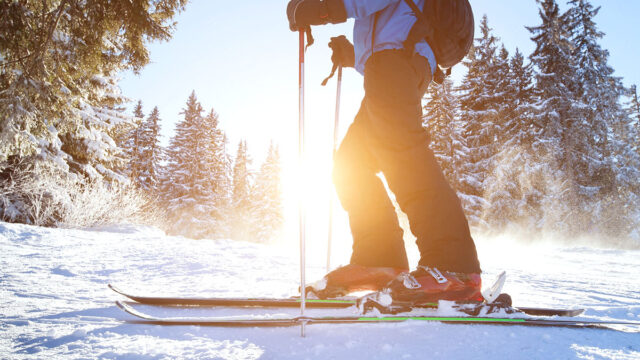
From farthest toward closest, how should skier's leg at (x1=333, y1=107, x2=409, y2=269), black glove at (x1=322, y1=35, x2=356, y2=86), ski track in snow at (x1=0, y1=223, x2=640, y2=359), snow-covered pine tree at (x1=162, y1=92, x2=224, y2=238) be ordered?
1. snow-covered pine tree at (x1=162, y1=92, x2=224, y2=238)
2. black glove at (x1=322, y1=35, x2=356, y2=86)
3. skier's leg at (x1=333, y1=107, x2=409, y2=269)
4. ski track in snow at (x1=0, y1=223, x2=640, y2=359)

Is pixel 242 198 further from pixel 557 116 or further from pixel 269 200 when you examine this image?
pixel 557 116

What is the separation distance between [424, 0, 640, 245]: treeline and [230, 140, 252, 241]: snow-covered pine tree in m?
20.4

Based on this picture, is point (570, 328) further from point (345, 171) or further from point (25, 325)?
point (25, 325)

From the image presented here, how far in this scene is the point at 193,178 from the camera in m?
28.8

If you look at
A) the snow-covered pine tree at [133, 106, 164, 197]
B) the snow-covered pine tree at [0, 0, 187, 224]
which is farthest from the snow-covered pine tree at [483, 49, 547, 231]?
the snow-covered pine tree at [133, 106, 164, 197]

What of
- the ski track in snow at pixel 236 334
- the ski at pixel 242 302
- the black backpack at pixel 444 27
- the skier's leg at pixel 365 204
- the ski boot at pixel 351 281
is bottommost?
the ski at pixel 242 302

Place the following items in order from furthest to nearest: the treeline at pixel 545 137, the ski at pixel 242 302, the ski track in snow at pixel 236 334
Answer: the treeline at pixel 545 137 < the ski at pixel 242 302 < the ski track in snow at pixel 236 334

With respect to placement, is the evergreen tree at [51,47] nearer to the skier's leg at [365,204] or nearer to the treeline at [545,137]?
the skier's leg at [365,204]

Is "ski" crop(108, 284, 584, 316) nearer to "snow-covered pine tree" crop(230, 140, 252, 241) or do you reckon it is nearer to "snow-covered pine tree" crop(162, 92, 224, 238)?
"snow-covered pine tree" crop(162, 92, 224, 238)

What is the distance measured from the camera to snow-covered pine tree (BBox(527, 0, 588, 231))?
1622 centimetres

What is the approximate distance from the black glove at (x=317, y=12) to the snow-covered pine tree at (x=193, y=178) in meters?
27.9

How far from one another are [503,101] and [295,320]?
856 inches

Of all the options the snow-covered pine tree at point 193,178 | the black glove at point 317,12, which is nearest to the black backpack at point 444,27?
the black glove at point 317,12

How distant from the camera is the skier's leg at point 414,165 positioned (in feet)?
4.30
